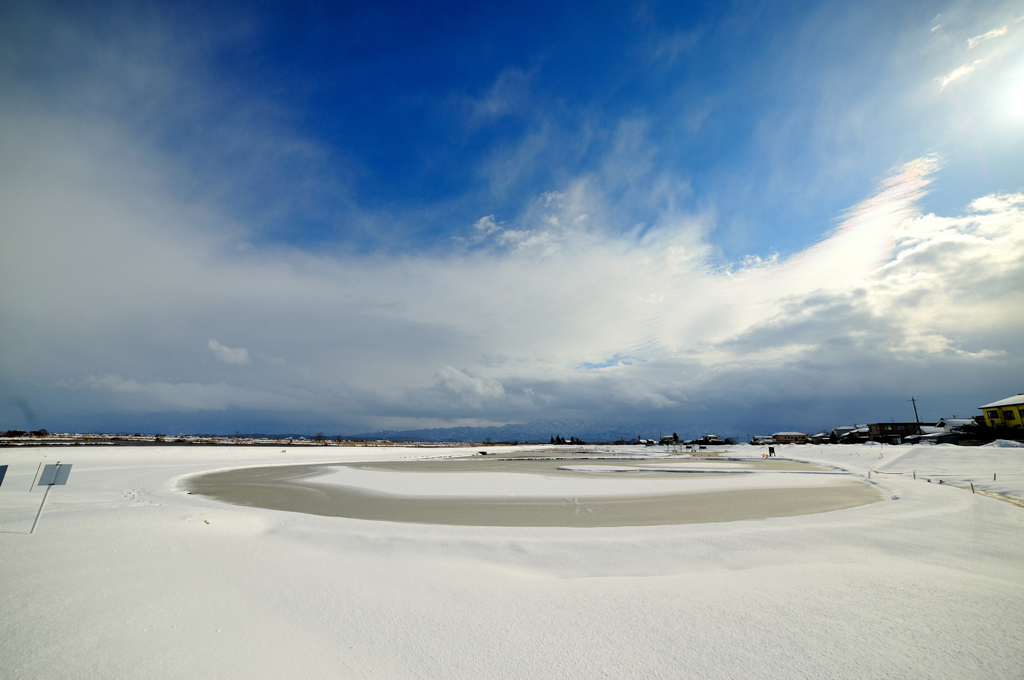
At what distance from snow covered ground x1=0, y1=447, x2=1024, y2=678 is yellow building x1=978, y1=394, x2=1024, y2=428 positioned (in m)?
64.3

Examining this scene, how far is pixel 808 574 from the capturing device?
6.43m

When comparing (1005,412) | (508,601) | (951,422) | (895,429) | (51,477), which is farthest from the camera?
(895,429)

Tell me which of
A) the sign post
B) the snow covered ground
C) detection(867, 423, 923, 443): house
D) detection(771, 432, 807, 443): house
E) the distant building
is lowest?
detection(771, 432, 807, 443): house

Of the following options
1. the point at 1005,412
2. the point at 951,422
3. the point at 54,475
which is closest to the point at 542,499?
the point at 54,475

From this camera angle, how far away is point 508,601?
571 cm

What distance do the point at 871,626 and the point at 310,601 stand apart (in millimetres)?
6872

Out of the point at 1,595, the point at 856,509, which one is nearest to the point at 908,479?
the point at 856,509

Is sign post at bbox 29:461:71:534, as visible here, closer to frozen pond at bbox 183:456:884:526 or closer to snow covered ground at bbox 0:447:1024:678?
snow covered ground at bbox 0:447:1024:678

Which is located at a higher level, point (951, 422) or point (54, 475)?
point (951, 422)

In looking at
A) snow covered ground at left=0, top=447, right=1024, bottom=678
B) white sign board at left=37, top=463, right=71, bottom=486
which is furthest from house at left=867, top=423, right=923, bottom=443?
white sign board at left=37, top=463, right=71, bottom=486

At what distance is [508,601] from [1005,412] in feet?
264

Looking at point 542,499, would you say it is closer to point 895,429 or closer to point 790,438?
point 895,429

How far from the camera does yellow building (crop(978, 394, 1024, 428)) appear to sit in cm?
5129

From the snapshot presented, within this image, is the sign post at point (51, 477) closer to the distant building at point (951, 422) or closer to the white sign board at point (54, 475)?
the white sign board at point (54, 475)
